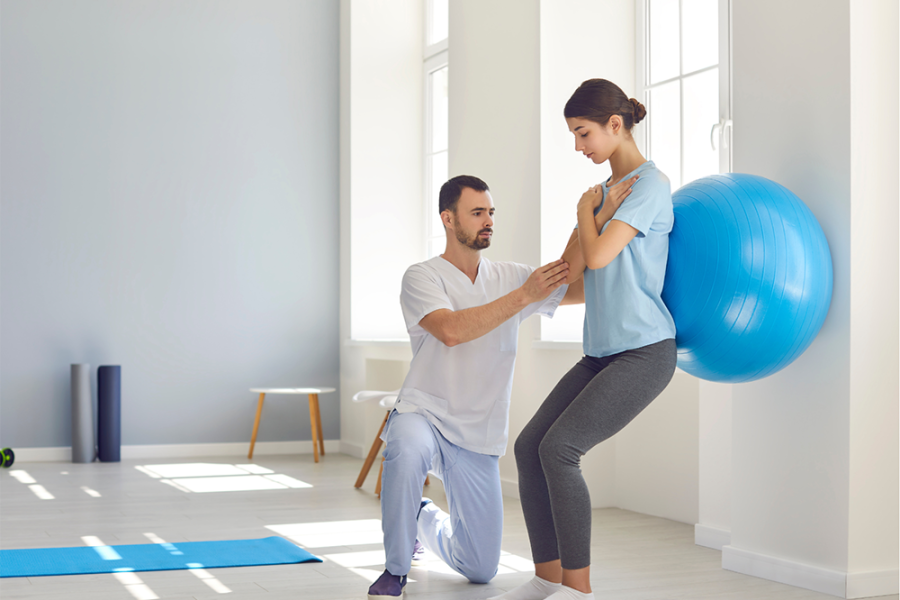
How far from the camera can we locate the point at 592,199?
2367mm

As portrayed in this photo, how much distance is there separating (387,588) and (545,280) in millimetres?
915

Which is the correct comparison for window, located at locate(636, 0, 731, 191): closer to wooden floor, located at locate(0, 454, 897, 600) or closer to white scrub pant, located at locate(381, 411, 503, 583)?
wooden floor, located at locate(0, 454, 897, 600)

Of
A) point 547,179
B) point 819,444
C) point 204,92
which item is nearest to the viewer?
point 819,444

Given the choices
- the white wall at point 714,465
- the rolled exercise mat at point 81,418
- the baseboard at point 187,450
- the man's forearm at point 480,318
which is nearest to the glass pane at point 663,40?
the white wall at point 714,465

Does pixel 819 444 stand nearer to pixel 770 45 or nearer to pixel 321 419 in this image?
pixel 770 45

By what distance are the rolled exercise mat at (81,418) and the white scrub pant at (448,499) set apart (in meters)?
3.58

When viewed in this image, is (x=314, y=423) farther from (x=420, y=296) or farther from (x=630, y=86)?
(x=420, y=296)

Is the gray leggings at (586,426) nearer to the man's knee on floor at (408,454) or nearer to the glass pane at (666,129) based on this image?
the man's knee on floor at (408,454)

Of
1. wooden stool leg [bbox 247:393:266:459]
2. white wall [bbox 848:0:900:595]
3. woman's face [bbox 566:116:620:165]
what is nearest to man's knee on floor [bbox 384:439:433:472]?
woman's face [bbox 566:116:620:165]

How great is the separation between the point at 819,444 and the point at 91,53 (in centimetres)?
524

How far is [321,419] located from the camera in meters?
6.57

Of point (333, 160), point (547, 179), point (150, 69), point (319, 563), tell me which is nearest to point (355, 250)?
point (333, 160)

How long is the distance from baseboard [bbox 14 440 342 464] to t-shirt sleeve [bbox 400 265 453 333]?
3926mm

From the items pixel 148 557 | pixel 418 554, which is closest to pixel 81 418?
pixel 148 557
